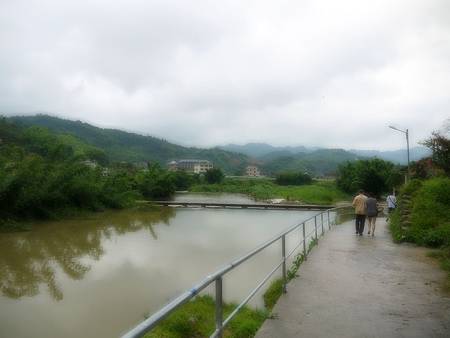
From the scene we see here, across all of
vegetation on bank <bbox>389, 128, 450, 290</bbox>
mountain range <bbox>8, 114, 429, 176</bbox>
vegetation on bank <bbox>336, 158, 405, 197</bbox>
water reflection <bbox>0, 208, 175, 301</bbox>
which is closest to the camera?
vegetation on bank <bbox>389, 128, 450, 290</bbox>

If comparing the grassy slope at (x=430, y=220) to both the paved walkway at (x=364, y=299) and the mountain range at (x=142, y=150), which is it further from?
the mountain range at (x=142, y=150)

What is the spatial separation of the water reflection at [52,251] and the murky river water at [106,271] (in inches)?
1.3

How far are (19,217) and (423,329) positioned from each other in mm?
27883

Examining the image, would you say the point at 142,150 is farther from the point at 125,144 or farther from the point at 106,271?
the point at 106,271

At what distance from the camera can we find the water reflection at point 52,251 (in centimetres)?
1294

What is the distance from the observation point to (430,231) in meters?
11.5

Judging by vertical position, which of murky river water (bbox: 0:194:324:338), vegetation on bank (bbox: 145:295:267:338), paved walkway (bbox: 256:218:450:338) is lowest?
murky river water (bbox: 0:194:324:338)

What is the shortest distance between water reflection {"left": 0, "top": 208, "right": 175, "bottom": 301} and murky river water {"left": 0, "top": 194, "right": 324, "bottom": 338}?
1.3 inches

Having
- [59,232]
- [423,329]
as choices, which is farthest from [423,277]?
[59,232]

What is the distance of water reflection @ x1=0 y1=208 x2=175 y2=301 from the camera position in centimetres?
1294

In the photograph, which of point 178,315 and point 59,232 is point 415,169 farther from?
point 59,232

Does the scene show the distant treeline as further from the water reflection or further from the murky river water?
the murky river water

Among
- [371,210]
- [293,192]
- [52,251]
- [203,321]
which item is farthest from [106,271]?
[293,192]

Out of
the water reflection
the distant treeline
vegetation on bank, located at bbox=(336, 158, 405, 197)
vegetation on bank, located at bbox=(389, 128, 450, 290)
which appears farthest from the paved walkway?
vegetation on bank, located at bbox=(336, 158, 405, 197)
